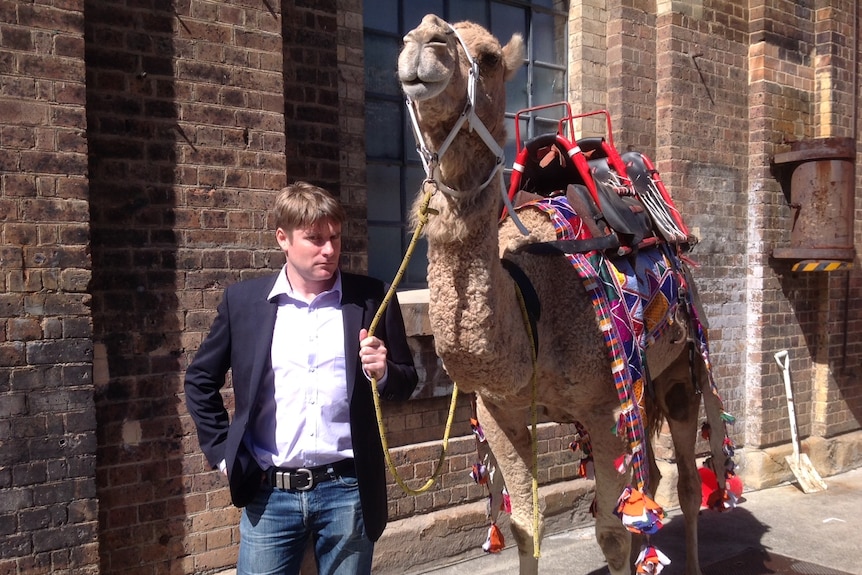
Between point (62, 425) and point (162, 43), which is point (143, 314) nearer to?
point (62, 425)

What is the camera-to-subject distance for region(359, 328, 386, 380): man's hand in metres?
2.37

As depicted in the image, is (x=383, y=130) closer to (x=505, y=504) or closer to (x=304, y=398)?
(x=505, y=504)

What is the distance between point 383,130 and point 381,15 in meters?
0.85

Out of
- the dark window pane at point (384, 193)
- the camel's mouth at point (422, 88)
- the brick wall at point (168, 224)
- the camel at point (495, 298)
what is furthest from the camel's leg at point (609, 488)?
the dark window pane at point (384, 193)

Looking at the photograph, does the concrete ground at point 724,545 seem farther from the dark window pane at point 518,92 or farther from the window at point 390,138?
the dark window pane at point 518,92

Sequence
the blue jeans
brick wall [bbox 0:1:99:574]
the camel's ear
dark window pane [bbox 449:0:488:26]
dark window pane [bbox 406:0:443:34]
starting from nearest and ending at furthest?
the blue jeans
the camel's ear
brick wall [bbox 0:1:99:574]
dark window pane [bbox 406:0:443:34]
dark window pane [bbox 449:0:488:26]

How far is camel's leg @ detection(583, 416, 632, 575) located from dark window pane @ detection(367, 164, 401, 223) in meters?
2.58

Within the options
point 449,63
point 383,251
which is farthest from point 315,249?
point 383,251

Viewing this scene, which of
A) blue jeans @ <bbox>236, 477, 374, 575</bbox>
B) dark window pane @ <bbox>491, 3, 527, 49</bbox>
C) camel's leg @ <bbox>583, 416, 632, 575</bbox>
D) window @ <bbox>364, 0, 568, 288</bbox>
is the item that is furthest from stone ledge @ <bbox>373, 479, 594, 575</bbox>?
dark window pane @ <bbox>491, 3, 527, 49</bbox>

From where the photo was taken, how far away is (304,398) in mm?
2457

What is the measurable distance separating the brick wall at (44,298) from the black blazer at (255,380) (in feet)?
4.13

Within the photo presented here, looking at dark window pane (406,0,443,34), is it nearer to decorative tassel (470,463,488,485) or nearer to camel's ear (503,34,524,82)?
camel's ear (503,34,524,82)

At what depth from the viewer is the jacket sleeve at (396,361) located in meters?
2.53

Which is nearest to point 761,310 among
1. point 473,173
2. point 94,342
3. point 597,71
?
point 597,71
